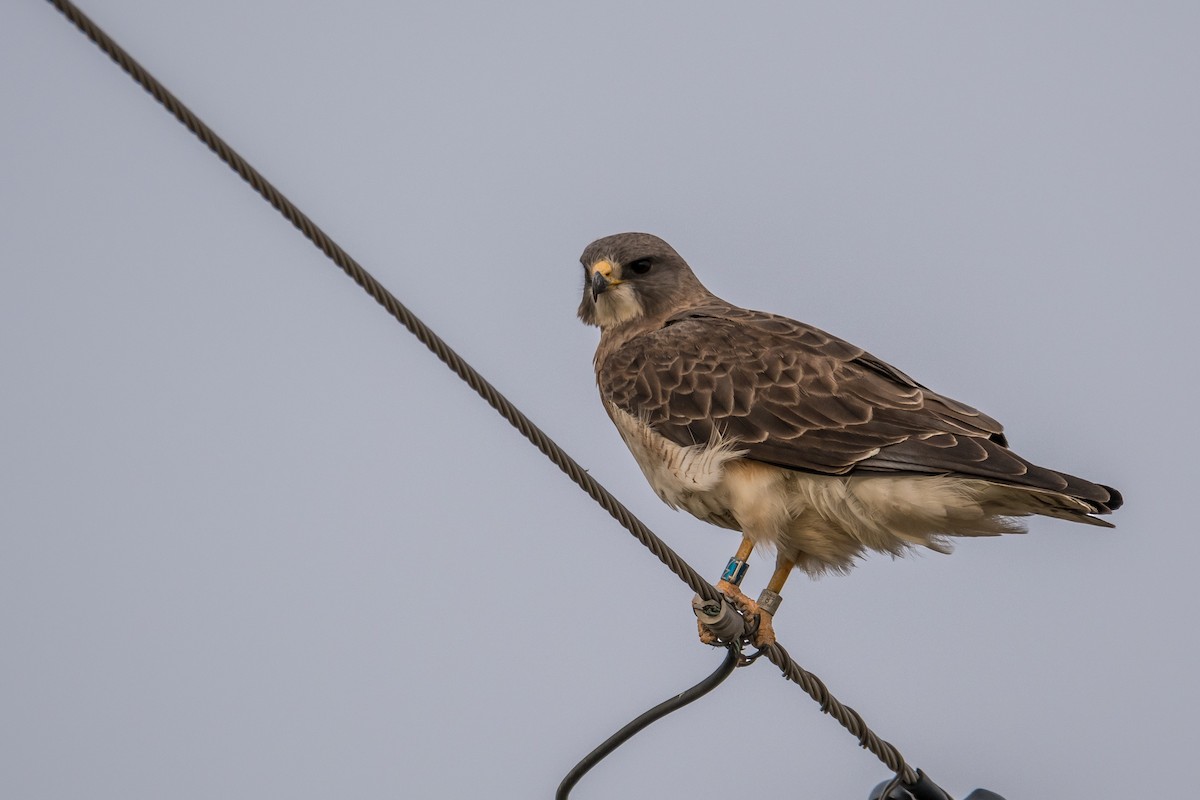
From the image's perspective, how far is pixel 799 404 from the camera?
6.36 meters

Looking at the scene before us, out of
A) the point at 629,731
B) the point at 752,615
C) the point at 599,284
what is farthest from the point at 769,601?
the point at 599,284

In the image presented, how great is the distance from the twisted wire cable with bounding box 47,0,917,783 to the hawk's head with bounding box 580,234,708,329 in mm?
2890

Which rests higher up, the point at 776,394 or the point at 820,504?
the point at 776,394

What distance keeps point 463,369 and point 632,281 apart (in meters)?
3.74

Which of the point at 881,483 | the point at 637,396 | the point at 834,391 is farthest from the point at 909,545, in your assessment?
the point at 637,396

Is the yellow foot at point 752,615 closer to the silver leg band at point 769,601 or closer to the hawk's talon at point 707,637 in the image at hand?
the hawk's talon at point 707,637

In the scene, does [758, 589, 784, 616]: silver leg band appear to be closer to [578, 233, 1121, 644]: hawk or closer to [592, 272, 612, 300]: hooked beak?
[578, 233, 1121, 644]: hawk

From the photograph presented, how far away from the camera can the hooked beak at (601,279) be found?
7.68m

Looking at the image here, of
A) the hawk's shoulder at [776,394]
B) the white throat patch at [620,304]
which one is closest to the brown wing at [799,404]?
the hawk's shoulder at [776,394]

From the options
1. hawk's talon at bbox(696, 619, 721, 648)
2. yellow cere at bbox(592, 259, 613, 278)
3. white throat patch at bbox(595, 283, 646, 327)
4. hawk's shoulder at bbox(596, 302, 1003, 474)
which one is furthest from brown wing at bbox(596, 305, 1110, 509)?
hawk's talon at bbox(696, 619, 721, 648)

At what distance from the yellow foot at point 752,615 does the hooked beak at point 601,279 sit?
2.29 meters

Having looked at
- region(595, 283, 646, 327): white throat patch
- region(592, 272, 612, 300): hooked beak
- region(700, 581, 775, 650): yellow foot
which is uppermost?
region(592, 272, 612, 300): hooked beak

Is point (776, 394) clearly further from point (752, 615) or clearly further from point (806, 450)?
point (752, 615)

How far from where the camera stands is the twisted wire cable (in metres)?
3.78
